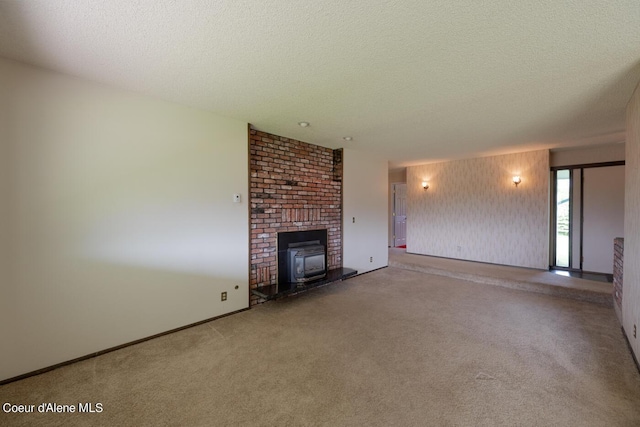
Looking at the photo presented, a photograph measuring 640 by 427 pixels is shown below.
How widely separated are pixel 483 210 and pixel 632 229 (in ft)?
10.9

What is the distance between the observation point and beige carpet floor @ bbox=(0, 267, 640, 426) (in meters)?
1.70

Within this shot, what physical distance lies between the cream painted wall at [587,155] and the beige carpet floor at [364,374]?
120 inches

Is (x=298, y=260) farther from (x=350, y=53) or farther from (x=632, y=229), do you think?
(x=632, y=229)

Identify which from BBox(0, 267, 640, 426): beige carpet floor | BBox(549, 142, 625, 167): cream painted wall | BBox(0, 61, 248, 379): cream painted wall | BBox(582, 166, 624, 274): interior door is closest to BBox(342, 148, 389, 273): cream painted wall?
BBox(0, 267, 640, 426): beige carpet floor

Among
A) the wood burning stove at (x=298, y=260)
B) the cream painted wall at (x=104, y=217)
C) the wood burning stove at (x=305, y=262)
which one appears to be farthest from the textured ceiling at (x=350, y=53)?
the wood burning stove at (x=305, y=262)

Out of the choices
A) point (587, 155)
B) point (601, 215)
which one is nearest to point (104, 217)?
point (587, 155)

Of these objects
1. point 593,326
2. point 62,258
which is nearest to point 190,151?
point 62,258

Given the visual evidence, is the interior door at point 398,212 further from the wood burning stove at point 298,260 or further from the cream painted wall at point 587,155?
the wood burning stove at point 298,260

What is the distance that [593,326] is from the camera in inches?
116

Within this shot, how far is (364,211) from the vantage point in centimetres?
549

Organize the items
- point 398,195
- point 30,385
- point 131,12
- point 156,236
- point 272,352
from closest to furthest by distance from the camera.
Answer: point 131,12, point 30,385, point 272,352, point 156,236, point 398,195

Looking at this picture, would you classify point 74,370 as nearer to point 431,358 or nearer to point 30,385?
point 30,385

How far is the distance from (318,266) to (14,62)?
150 inches

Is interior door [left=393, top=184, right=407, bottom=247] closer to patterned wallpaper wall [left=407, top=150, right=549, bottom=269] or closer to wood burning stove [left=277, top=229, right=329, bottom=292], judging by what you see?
patterned wallpaper wall [left=407, top=150, right=549, bottom=269]
